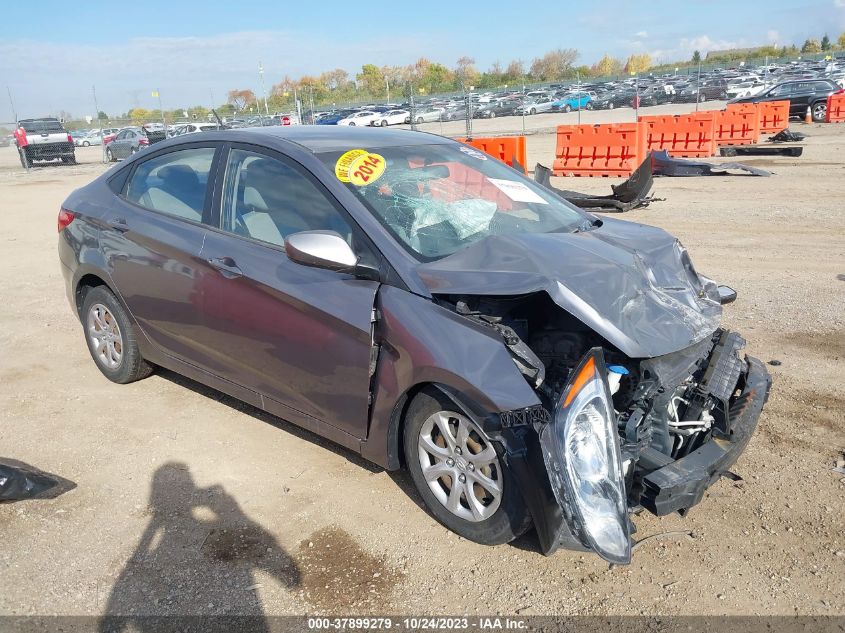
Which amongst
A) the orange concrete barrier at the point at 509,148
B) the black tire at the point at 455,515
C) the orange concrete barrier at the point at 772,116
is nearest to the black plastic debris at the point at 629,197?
the orange concrete barrier at the point at 509,148

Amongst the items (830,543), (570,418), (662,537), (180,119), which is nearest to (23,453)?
(570,418)

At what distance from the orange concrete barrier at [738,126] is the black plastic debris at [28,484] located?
64.4ft

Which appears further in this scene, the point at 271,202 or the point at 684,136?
the point at 684,136

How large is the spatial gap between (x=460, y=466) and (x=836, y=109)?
2795 cm

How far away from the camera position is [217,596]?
2.83 m

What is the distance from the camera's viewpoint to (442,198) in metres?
3.70

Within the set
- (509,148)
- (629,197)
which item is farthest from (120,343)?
(509,148)

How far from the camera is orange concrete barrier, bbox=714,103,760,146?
19.8 meters

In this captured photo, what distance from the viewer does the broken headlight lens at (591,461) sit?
98.2 inches

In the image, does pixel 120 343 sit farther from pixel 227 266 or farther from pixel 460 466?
pixel 460 466

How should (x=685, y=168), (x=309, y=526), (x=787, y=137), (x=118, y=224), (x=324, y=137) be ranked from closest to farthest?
1. (x=309, y=526)
2. (x=324, y=137)
3. (x=118, y=224)
4. (x=685, y=168)
5. (x=787, y=137)

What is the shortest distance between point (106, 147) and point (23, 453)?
1175 inches

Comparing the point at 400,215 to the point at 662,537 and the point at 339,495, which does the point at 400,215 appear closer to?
the point at 339,495

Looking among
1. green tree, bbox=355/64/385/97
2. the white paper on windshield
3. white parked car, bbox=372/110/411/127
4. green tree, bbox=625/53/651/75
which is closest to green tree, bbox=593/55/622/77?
green tree, bbox=625/53/651/75
